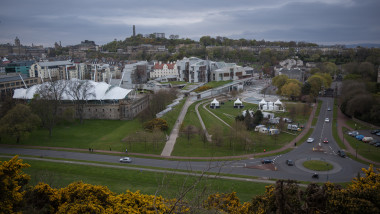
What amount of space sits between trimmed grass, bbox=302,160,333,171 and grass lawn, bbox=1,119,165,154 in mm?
13093

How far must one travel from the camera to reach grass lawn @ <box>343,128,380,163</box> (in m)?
24.3

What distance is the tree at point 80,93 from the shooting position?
127ft

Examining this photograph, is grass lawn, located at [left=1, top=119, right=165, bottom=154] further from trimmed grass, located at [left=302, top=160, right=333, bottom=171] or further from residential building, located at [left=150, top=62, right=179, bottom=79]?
residential building, located at [left=150, top=62, right=179, bottom=79]

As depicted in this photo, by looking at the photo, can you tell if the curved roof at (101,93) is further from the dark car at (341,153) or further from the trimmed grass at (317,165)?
the dark car at (341,153)

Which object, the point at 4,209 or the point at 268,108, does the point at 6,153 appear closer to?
the point at 4,209

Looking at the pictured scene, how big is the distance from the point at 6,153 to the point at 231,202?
23377 millimetres

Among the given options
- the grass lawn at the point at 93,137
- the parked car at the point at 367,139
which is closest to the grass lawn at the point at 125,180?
the grass lawn at the point at 93,137

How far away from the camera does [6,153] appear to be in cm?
2616

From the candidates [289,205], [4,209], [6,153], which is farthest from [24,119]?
[289,205]

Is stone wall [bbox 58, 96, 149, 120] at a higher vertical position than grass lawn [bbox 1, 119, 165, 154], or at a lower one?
higher

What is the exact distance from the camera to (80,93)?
4009 cm

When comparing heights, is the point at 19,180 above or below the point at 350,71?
below

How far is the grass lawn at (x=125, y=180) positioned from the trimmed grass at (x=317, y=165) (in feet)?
18.9

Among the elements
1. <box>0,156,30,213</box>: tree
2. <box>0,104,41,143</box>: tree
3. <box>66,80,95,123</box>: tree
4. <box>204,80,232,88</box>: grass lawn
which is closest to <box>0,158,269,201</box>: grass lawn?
<box>0,156,30,213</box>: tree
